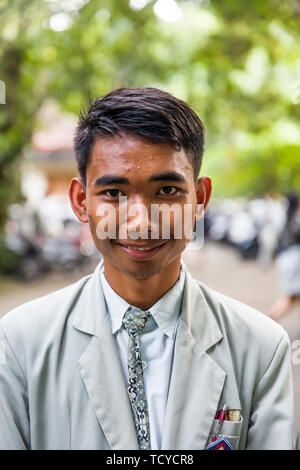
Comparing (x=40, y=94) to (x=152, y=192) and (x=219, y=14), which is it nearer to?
(x=219, y=14)

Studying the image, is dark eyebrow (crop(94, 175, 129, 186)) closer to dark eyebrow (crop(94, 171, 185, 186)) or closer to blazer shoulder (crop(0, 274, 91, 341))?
dark eyebrow (crop(94, 171, 185, 186))

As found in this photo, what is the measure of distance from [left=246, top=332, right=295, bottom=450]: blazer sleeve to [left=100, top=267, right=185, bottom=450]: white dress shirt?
0.85 ft

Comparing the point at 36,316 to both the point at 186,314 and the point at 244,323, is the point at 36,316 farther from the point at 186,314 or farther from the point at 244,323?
the point at 244,323

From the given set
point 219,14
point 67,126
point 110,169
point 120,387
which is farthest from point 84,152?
point 67,126

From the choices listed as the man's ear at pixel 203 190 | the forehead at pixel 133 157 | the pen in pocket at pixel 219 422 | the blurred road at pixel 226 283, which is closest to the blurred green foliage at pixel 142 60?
the blurred road at pixel 226 283

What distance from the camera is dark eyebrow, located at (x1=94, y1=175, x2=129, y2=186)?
5.11ft

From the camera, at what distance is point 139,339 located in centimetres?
171

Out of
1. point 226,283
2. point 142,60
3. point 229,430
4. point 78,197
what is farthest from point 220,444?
point 226,283

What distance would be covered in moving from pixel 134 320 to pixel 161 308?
0.27ft

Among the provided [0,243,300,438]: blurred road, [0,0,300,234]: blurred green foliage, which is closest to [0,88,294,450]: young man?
[0,243,300,438]: blurred road

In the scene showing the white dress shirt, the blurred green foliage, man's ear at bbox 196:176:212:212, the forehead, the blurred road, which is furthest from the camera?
the blurred road

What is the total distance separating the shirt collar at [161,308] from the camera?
172 cm

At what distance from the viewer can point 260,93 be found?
1292cm

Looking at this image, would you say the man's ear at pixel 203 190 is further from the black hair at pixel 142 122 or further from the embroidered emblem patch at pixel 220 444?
the embroidered emblem patch at pixel 220 444
